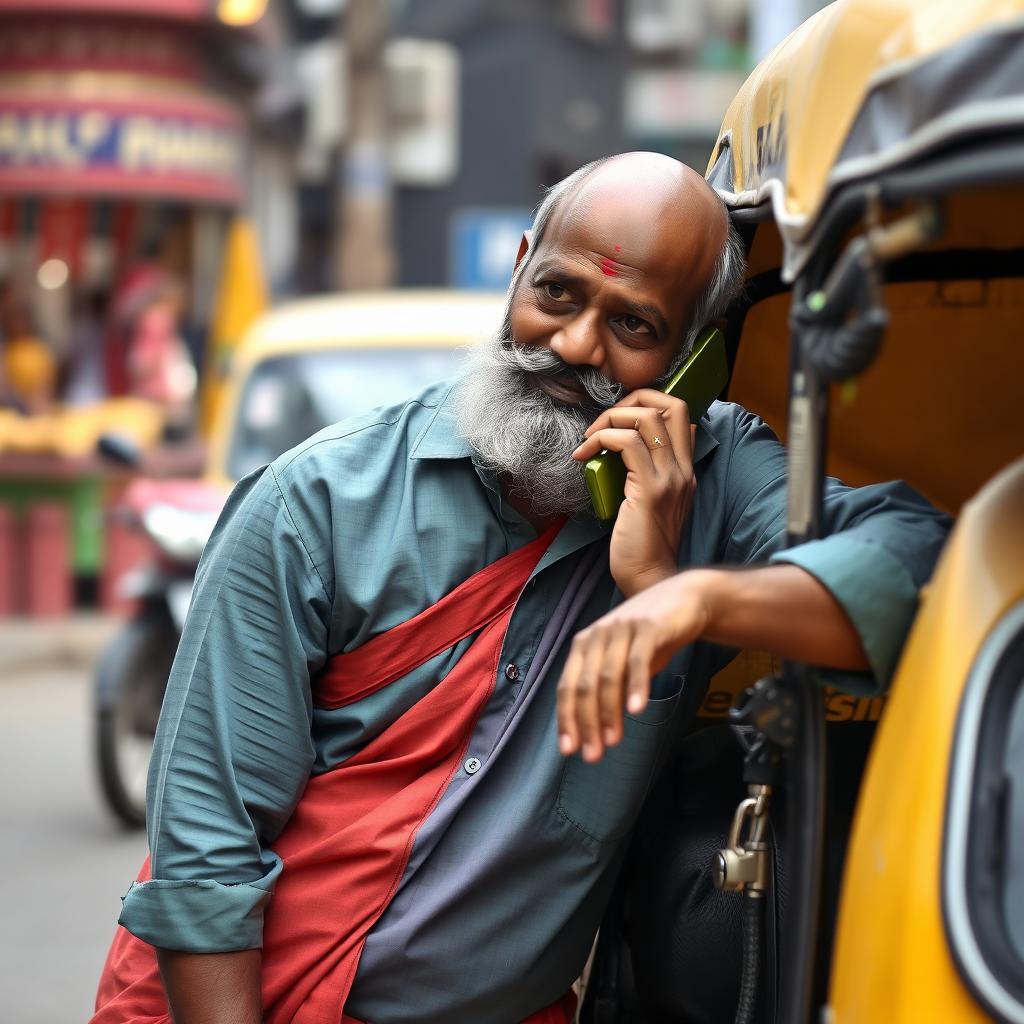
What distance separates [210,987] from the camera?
218cm

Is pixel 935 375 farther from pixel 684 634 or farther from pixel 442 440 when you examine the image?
pixel 684 634

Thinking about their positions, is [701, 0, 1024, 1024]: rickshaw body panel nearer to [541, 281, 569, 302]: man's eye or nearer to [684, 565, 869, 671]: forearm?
[684, 565, 869, 671]: forearm

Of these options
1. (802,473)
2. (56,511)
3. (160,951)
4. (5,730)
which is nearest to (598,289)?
(802,473)

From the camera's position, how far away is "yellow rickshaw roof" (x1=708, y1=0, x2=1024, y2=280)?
5.04 feet

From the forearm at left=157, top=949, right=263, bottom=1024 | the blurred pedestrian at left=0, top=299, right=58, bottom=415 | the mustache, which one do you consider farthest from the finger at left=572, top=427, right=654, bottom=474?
the blurred pedestrian at left=0, top=299, right=58, bottom=415

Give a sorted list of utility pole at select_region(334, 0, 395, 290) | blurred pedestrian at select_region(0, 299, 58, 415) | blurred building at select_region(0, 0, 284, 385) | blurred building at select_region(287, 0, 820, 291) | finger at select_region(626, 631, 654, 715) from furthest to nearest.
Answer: blurred building at select_region(287, 0, 820, 291) < utility pole at select_region(334, 0, 395, 290) < blurred building at select_region(0, 0, 284, 385) < blurred pedestrian at select_region(0, 299, 58, 415) < finger at select_region(626, 631, 654, 715)

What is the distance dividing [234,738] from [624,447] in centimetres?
61

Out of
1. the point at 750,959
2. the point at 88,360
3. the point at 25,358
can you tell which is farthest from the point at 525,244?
the point at 88,360

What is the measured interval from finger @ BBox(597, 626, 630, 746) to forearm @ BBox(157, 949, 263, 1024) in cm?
66

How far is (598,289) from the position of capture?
2.31 meters

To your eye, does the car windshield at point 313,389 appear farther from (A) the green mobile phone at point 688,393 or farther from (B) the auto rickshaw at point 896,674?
(A) the green mobile phone at point 688,393

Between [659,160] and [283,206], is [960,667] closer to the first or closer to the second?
[659,160]

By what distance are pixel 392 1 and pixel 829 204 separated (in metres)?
22.1

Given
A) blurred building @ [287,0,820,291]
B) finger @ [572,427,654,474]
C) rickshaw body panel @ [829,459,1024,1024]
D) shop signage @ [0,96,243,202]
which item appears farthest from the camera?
blurred building @ [287,0,820,291]
